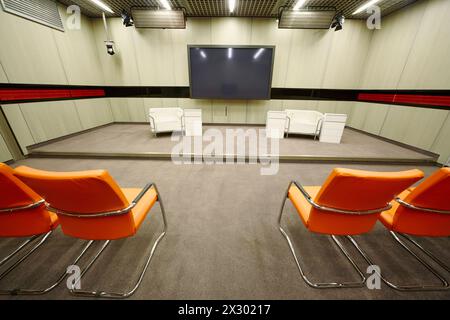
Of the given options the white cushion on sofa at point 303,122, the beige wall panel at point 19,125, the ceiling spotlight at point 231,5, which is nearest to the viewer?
the beige wall panel at point 19,125

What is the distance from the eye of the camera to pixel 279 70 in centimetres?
492

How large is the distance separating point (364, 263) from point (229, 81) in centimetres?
485

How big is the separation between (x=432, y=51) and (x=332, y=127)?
2.19 m

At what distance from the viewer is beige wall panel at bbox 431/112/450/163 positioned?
117 inches

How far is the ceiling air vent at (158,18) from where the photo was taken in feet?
13.1

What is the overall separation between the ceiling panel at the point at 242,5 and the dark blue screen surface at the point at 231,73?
827 mm

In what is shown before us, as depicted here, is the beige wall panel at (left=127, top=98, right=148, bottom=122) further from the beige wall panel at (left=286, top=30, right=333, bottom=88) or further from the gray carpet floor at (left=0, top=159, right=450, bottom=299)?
the beige wall panel at (left=286, top=30, right=333, bottom=88)

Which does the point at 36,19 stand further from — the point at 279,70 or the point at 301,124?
the point at 301,124

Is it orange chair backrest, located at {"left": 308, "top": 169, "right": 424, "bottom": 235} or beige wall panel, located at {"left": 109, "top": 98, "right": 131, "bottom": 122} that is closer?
orange chair backrest, located at {"left": 308, "top": 169, "right": 424, "bottom": 235}

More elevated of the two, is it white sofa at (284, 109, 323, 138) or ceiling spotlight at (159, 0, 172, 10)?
ceiling spotlight at (159, 0, 172, 10)

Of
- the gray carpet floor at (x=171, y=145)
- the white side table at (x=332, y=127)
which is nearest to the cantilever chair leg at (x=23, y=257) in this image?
the gray carpet floor at (x=171, y=145)

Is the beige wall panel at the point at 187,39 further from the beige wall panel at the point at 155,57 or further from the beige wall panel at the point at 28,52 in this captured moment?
the beige wall panel at the point at 28,52

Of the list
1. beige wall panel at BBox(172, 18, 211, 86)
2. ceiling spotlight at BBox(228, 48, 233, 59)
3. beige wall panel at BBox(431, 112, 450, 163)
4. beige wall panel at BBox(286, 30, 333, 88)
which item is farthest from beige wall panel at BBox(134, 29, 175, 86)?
beige wall panel at BBox(431, 112, 450, 163)
